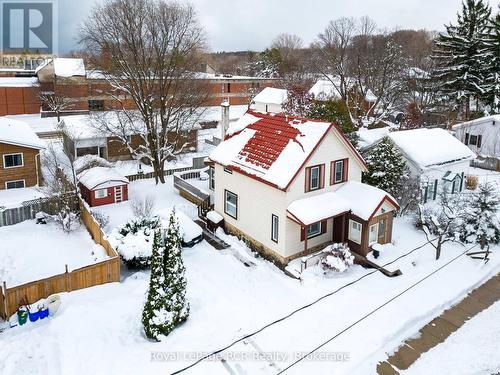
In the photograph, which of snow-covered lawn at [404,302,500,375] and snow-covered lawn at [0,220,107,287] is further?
snow-covered lawn at [0,220,107,287]


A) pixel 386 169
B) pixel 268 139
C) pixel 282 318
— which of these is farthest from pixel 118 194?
pixel 386 169

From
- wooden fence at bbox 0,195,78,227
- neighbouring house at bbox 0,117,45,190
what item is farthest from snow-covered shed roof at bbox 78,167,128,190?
neighbouring house at bbox 0,117,45,190

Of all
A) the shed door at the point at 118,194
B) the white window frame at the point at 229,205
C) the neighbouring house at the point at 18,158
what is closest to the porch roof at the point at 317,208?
the white window frame at the point at 229,205

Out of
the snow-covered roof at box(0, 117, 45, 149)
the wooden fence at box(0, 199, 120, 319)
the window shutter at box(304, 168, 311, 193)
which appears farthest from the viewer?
the snow-covered roof at box(0, 117, 45, 149)

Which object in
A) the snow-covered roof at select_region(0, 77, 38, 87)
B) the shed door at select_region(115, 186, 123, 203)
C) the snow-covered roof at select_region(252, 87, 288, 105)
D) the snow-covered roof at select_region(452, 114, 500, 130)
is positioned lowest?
the shed door at select_region(115, 186, 123, 203)

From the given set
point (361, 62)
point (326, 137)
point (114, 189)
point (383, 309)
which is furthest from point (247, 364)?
point (361, 62)

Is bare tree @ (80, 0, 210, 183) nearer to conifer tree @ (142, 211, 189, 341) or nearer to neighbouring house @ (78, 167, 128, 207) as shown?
neighbouring house @ (78, 167, 128, 207)

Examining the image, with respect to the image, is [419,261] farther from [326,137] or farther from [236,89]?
[236,89]

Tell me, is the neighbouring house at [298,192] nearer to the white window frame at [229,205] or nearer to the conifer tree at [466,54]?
the white window frame at [229,205]
